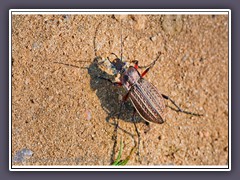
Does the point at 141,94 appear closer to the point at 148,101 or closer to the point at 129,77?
the point at 148,101

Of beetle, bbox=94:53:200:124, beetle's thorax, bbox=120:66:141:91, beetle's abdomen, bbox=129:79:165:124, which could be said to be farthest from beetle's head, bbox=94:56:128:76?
beetle's abdomen, bbox=129:79:165:124

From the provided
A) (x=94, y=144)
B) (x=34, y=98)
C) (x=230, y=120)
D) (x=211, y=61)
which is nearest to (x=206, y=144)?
A: (x=230, y=120)

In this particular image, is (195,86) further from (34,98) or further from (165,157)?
(34,98)

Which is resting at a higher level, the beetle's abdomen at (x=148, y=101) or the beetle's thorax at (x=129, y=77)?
the beetle's thorax at (x=129, y=77)

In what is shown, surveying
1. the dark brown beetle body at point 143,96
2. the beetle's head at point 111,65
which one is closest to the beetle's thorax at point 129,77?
the dark brown beetle body at point 143,96

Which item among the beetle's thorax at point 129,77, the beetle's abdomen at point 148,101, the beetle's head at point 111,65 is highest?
the beetle's head at point 111,65

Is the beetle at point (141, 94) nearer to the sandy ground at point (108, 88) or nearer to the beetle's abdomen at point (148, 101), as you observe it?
the beetle's abdomen at point (148, 101)

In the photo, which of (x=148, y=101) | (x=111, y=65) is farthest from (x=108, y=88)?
(x=148, y=101)
